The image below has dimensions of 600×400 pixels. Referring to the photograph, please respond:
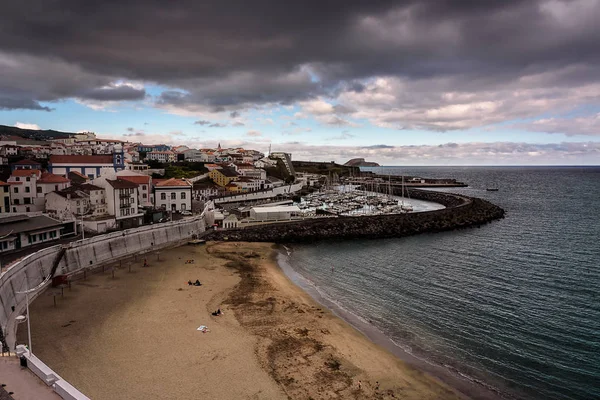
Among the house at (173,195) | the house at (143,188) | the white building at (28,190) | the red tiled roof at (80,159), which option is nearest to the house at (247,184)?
the red tiled roof at (80,159)

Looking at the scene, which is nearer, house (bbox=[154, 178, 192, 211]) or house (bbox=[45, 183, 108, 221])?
house (bbox=[45, 183, 108, 221])

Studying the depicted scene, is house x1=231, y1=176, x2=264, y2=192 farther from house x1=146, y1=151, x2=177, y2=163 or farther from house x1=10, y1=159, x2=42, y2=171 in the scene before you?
house x1=10, y1=159, x2=42, y2=171

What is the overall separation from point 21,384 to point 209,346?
9791 mm

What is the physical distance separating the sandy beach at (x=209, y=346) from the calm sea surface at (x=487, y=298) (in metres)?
3.84

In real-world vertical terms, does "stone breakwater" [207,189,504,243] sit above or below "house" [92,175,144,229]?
below

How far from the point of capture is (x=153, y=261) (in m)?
39.7

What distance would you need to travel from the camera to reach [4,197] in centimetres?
4512

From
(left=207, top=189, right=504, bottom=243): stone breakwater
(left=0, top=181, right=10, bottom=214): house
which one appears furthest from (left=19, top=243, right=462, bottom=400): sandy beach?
(left=0, top=181, right=10, bottom=214): house

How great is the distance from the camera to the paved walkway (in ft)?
39.3

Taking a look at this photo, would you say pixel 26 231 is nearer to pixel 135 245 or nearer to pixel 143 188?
pixel 135 245

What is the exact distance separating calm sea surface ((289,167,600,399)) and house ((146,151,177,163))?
280ft

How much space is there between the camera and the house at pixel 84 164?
73562mm

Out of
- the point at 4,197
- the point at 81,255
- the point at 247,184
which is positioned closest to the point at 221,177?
the point at 247,184

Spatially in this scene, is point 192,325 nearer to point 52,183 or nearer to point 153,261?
point 153,261
